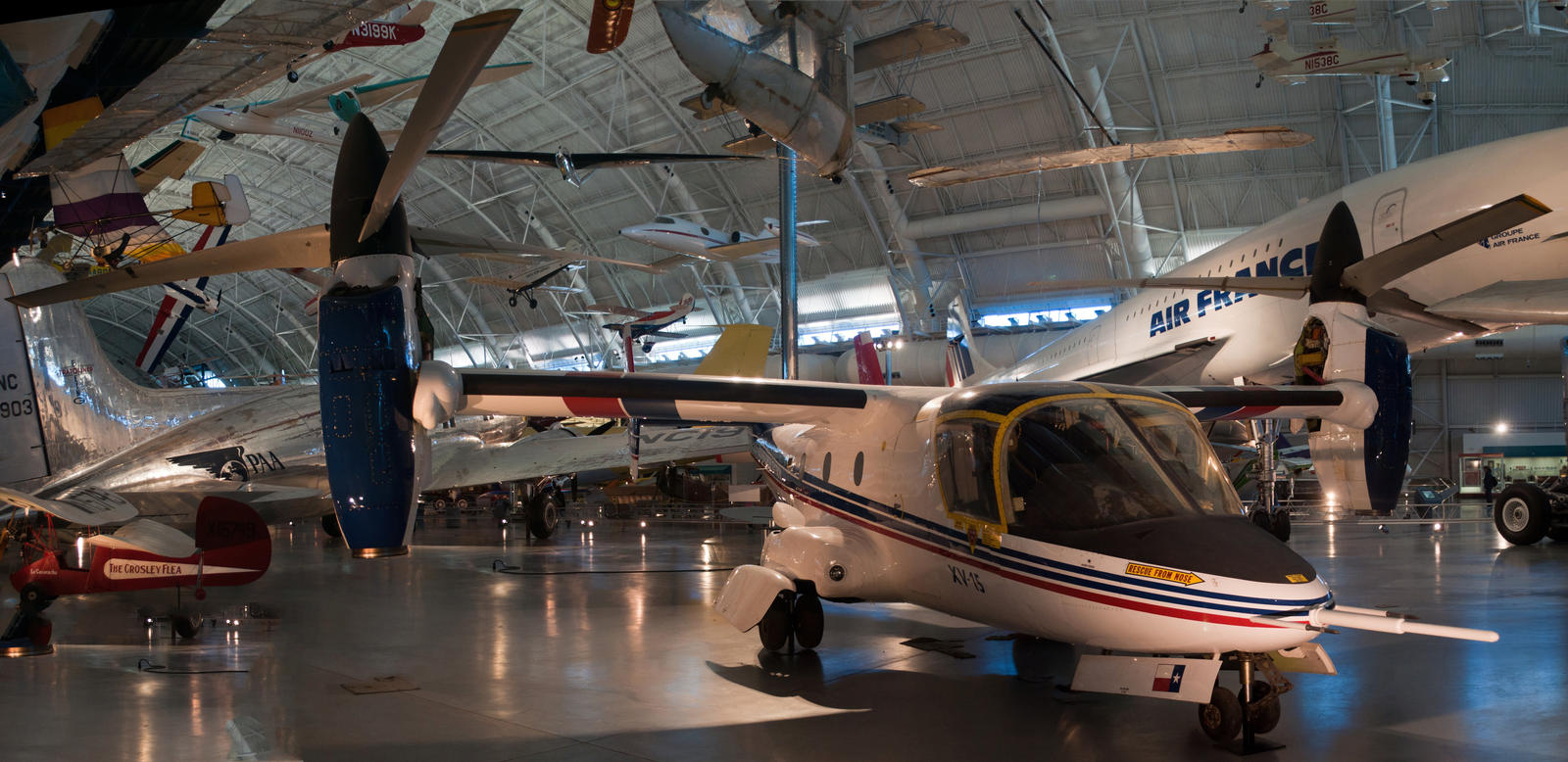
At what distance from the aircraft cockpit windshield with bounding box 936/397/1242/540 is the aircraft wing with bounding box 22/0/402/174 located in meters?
6.49

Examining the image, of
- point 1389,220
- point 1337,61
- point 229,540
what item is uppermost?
point 1337,61

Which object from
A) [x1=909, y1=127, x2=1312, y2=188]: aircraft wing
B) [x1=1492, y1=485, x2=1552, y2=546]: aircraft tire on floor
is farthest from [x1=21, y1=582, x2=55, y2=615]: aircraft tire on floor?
[x1=1492, y1=485, x2=1552, y2=546]: aircraft tire on floor

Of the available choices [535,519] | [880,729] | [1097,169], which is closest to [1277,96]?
[1097,169]

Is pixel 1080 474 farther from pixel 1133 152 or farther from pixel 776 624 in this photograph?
pixel 1133 152

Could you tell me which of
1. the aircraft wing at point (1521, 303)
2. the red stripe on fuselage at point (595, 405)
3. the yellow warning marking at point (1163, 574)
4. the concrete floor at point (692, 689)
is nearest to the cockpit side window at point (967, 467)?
the yellow warning marking at point (1163, 574)

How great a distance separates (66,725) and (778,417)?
4.99 metres

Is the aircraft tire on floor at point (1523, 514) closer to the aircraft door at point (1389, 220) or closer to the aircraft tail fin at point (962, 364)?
the aircraft door at point (1389, 220)

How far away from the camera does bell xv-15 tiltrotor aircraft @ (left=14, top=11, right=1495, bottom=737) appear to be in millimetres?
4926

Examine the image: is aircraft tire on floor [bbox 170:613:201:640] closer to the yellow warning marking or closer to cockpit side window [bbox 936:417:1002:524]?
cockpit side window [bbox 936:417:1002:524]

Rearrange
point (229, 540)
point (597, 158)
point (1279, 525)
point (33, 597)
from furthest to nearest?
point (597, 158)
point (1279, 525)
point (229, 540)
point (33, 597)

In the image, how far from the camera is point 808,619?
7.73m

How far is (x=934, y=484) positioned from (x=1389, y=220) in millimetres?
9335

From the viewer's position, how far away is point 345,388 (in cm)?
555

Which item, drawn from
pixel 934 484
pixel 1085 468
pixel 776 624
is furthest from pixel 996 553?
pixel 776 624
